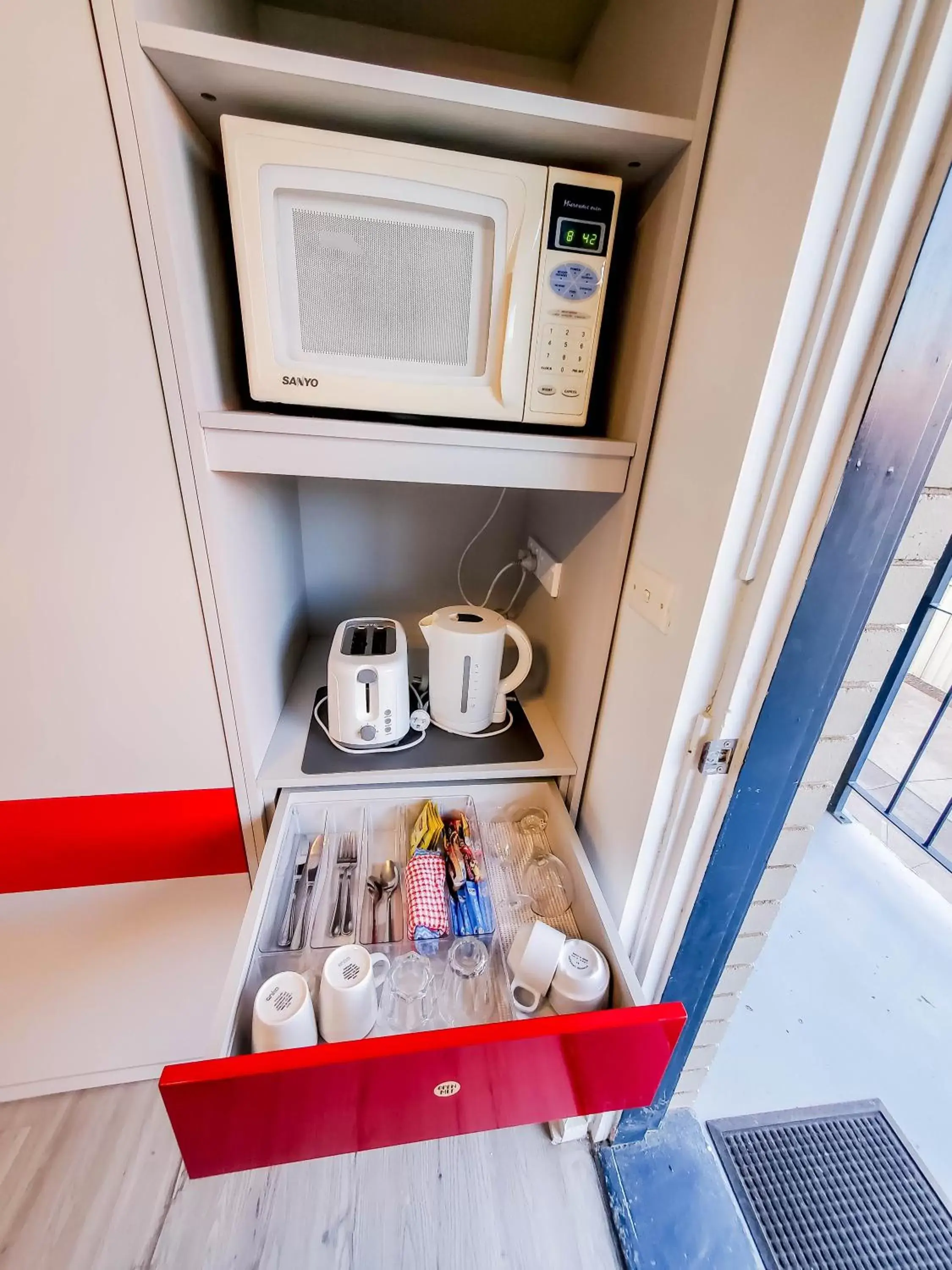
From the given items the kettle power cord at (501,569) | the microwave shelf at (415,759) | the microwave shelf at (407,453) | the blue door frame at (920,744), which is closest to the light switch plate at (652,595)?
the microwave shelf at (407,453)

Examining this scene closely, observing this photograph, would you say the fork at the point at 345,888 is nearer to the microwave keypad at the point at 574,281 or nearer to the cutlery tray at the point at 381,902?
the cutlery tray at the point at 381,902

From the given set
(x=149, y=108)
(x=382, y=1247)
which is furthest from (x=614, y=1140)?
(x=149, y=108)

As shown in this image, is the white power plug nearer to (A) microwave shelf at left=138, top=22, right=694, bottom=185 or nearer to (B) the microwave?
(B) the microwave

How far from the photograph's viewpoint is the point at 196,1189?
100cm

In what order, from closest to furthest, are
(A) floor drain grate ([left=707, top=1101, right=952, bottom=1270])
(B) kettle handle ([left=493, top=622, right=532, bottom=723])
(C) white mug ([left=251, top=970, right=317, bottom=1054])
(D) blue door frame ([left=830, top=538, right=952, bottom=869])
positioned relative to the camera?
(C) white mug ([left=251, top=970, right=317, bottom=1054]) → (A) floor drain grate ([left=707, top=1101, right=952, bottom=1270]) → (B) kettle handle ([left=493, top=622, right=532, bottom=723]) → (D) blue door frame ([left=830, top=538, right=952, bottom=869])

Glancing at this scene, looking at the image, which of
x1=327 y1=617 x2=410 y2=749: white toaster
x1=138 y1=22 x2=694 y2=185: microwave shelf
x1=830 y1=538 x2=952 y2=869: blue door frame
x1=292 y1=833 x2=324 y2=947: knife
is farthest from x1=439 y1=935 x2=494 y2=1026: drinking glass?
x1=830 y1=538 x2=952 y2=869: blue door frame

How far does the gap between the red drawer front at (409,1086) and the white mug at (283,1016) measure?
0.21 ft

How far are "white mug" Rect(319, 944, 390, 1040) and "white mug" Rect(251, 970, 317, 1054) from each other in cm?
2

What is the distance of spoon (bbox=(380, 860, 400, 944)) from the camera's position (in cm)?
83

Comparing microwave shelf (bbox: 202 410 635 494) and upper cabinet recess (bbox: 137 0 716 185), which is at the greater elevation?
upper cabinet recess (bbox: 137 0 716 185)

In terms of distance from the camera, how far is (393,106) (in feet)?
1.98

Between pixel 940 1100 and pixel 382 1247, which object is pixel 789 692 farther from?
pixel 940 1100

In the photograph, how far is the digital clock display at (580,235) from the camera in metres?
0.68

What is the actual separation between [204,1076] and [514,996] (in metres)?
0.41
